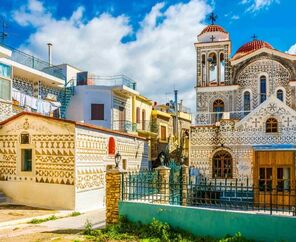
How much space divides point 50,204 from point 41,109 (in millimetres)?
8722

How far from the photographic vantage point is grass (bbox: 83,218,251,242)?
878 cm

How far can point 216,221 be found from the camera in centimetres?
894

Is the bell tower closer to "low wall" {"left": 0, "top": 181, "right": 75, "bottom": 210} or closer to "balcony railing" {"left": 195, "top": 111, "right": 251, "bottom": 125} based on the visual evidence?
"balcony railing" {"left": 195, "top": 111, "right": 251, "bottom": 125}

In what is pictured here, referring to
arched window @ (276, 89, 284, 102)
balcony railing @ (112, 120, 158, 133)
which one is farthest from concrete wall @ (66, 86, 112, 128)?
arched window @ (276, 89, 284, 102)

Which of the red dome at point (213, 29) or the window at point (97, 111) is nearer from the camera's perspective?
the red dome at point (213, 29)

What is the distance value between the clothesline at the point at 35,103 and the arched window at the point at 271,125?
45.0ft

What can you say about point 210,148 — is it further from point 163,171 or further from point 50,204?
point 50,204

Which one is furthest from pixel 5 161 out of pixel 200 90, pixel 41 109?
pixel 200 90

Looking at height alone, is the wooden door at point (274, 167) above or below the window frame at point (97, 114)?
below

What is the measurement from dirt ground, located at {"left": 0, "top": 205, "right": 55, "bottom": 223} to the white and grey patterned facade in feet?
36.7

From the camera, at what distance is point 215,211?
29.5 feet

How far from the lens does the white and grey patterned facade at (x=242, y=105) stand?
20.6 metres

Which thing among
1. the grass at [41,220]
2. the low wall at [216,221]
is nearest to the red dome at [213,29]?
the grass at [41,220]

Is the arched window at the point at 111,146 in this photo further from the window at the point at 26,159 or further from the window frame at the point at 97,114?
the window frame at the point at 97,114
